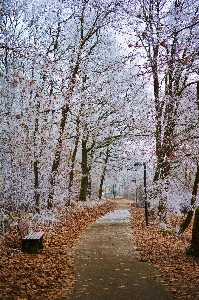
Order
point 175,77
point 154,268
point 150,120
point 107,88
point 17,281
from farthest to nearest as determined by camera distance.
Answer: point 107,88 → point 150,120 → point 175,77 → point 154,268 → point 17,281

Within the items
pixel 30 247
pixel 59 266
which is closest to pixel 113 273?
pixel 59 266

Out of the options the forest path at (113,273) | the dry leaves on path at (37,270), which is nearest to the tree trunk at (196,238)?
the forest path at (113,273)

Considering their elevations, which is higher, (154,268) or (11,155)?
(11,155)

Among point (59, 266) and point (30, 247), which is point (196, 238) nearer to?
point (59, 266)

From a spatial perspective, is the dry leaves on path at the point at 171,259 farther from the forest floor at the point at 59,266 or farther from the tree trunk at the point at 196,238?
the tree trunk at the point at 196,238

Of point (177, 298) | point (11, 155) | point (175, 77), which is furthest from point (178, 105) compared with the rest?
point (177, 298)

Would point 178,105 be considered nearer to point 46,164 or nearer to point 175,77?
point 175,77

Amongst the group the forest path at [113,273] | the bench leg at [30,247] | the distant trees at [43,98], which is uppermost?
the distant trees at [43,98]

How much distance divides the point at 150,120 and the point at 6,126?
7.40 m

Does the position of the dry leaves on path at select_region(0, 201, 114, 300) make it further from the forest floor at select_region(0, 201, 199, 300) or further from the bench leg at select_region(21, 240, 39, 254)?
the bench leg at select_region(21, 240, 39, 254)

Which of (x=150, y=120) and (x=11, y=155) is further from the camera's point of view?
(x=150, y=120)

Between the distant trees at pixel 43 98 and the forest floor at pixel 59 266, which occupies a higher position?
the distant trees at pixel 43 98

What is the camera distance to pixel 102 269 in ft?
26.2

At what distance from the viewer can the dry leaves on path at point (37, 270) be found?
6027 millimetres
